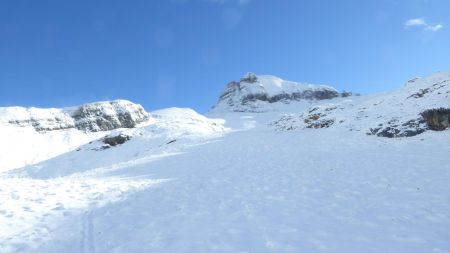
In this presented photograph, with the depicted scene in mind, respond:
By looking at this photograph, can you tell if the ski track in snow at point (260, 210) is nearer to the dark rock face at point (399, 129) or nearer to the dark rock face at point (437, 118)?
the dark rock face at point (437, 118)

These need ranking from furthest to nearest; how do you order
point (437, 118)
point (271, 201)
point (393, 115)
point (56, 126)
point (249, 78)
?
point (249, 78)
point (56, 126)
point (393, 115)
point (437, 118)
point (271, 201)

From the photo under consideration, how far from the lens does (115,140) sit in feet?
163

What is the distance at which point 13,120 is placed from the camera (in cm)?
6625

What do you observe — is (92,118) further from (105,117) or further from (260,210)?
(260,210)

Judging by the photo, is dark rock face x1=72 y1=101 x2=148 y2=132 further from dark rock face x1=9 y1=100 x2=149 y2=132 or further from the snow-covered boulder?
the snow-covered boulder

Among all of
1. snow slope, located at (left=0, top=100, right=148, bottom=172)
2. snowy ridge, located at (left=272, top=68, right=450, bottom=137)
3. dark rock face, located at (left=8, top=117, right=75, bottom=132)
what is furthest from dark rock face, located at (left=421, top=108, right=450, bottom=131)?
dark rock face, located at (left=8, top=117, right=75, bottom=132)

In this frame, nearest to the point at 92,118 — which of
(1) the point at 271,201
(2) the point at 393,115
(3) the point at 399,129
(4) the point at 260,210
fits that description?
(2) the point at 393,115

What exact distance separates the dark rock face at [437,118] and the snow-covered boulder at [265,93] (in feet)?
277

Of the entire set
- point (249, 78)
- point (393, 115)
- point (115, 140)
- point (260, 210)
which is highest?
point (249, 78)

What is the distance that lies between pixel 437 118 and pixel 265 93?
318ft

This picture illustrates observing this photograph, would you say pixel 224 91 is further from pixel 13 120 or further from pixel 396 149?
pixel 396 149

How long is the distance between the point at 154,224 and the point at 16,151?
52.7 m

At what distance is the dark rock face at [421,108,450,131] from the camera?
25844 millimetres

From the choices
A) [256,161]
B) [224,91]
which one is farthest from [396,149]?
[224,91]
